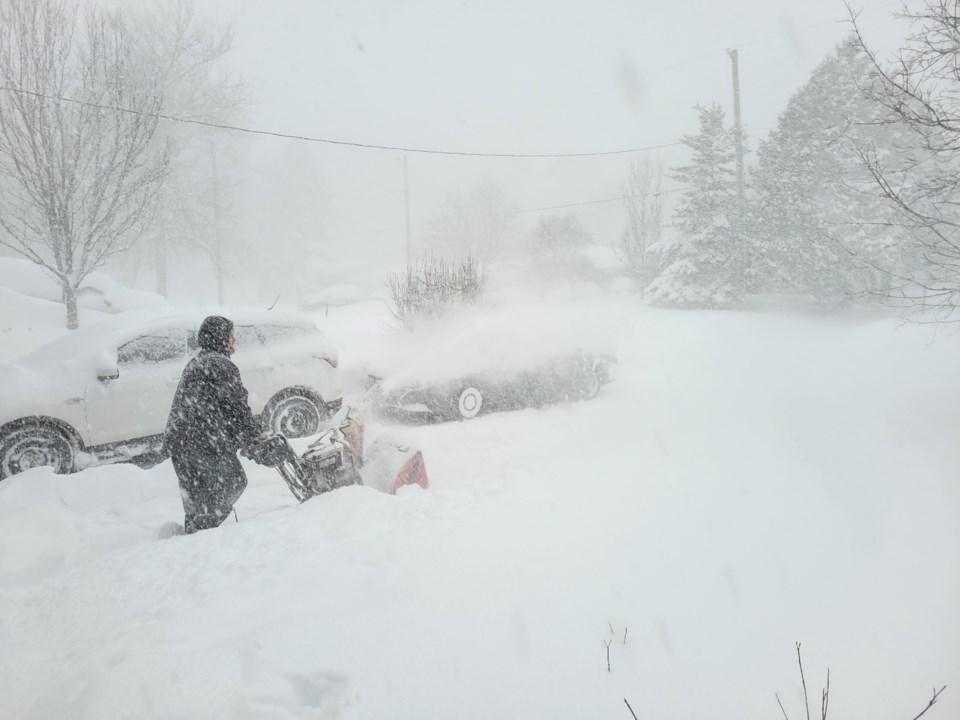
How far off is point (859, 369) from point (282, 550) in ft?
36.9

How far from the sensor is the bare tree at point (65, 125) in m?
8.62

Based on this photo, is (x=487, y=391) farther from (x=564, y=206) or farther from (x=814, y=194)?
(x=564, y=206)

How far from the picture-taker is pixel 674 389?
9.30 m

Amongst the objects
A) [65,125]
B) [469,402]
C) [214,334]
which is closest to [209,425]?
[214,334]

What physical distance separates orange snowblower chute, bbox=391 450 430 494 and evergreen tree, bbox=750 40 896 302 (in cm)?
1820

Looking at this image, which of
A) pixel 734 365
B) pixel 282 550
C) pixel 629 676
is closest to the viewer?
pixel 629 676

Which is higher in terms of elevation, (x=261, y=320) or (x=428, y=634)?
(x=261, y=320)

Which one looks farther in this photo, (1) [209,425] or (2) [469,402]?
(2) [469,402]

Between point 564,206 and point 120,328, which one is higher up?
point 564,206

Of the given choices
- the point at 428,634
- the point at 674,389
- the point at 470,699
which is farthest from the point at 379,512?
the point at 674,389

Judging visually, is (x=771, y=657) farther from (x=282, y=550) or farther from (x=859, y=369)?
(x=859, y=369)

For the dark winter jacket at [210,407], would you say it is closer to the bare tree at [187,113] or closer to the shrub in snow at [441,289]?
the shrub in snow at [441,289]

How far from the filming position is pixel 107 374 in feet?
18.4

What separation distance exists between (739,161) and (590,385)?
1437 cm
